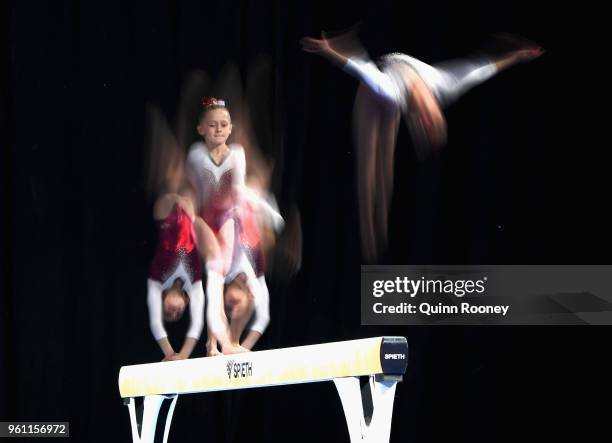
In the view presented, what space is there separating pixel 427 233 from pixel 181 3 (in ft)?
7.69

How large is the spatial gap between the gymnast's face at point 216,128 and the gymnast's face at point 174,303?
1.01 meters

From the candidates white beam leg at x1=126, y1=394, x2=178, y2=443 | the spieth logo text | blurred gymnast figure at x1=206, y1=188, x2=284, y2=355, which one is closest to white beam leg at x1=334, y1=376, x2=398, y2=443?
the spieth logo text

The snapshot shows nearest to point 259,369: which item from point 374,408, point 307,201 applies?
point 374,408

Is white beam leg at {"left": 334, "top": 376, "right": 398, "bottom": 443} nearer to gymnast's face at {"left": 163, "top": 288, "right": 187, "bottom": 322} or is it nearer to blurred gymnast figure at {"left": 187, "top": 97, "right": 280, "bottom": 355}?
blurred gymnast figure at {"left": 187, "top": 97, "right": 280, "bottom": 355}

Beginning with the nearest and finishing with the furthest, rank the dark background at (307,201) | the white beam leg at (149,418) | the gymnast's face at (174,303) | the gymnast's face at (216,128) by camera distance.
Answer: the white beam leg at (149,418), the gymnast's face at (216,128), the dark background at (307,201), the gymnast's face at (174,303)

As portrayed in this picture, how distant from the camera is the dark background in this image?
656 cm

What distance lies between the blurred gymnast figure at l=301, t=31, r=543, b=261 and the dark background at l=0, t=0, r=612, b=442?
0.33 ft

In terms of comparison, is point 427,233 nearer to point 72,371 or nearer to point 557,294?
point 557,294

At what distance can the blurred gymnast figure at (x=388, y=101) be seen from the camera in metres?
6.45

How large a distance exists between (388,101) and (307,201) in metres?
0.87

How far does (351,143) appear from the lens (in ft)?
22.5

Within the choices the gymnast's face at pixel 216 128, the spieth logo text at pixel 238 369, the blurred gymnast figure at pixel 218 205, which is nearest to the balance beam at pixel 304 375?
the spieth logo text at pixel 238 369

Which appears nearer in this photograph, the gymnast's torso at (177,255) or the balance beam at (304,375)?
the balance beam at (304,375)

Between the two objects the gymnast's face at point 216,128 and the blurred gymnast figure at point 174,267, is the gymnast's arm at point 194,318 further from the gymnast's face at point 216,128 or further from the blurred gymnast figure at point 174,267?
the gymnast's face at point 216,128
